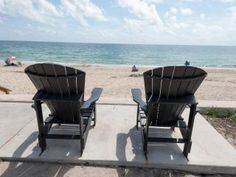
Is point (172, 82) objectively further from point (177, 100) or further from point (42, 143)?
point (42, 143)

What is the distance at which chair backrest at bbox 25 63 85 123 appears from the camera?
274cm

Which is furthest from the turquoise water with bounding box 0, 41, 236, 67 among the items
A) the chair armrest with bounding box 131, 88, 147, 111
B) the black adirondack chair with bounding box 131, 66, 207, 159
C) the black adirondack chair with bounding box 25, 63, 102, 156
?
the black adirondack chair with bounding box 131, 66, 207, 159

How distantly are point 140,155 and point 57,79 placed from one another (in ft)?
4.19

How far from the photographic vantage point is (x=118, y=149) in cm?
311

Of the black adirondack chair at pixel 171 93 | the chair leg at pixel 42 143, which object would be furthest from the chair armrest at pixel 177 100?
the chair leg at pixel 42 143

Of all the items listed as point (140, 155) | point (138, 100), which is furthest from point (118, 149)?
point (138, 100)

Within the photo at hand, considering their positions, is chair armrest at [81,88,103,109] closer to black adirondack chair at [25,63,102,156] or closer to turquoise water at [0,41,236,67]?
black adirondack chair at [25,63,102,156]

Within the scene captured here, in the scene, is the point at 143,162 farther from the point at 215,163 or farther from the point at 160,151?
the point at 215,163

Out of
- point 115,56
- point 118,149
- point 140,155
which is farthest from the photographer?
point 115,56

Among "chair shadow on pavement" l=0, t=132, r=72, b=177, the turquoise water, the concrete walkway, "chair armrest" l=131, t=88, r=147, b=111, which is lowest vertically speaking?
the turquoise water

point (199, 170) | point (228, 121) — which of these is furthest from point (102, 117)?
point (228, 121)

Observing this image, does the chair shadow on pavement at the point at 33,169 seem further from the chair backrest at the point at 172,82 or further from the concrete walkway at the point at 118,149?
the chair backrest at the point at 172,82

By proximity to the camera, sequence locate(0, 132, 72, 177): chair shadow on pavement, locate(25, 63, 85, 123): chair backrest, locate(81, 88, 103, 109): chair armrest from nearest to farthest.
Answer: locate(0, 132, 72, 177): chair shadow on pavement, locate(25, 63, 85, 123): chair backrest, locate(81, 88, 103, 109): chair armrest

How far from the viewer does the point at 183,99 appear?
286 centimetres
